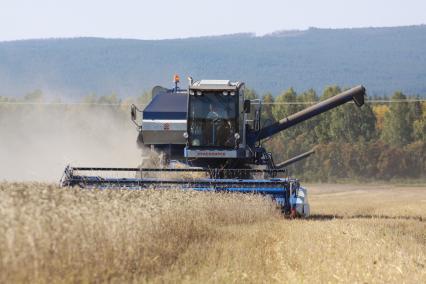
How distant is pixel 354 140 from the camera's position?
82562mm

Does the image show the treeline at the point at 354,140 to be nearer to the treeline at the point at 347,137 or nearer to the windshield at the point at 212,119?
the treeline at the point at 347,137

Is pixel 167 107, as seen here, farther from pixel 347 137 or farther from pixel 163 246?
pixel 347 137

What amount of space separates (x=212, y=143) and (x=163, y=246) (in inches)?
418

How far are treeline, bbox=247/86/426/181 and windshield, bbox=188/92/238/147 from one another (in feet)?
156

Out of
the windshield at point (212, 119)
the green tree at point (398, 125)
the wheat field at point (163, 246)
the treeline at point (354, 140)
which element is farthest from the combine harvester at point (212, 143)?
the green tree at point (398, 125)

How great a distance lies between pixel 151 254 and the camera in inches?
402

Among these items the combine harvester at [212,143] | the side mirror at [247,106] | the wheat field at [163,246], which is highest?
the side mirror at [247,106]

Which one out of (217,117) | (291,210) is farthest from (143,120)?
(291,210)

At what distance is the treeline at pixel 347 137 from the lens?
71625mm

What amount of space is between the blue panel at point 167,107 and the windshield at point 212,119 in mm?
1043

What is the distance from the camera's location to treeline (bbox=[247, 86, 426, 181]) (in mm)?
71562

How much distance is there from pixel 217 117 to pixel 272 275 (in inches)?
453

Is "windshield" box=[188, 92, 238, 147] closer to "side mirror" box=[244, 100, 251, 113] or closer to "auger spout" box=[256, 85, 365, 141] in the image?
"side mirror" box=[244, 100, 251, 113]

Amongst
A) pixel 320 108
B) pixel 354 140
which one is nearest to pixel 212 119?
pixel 320 108
